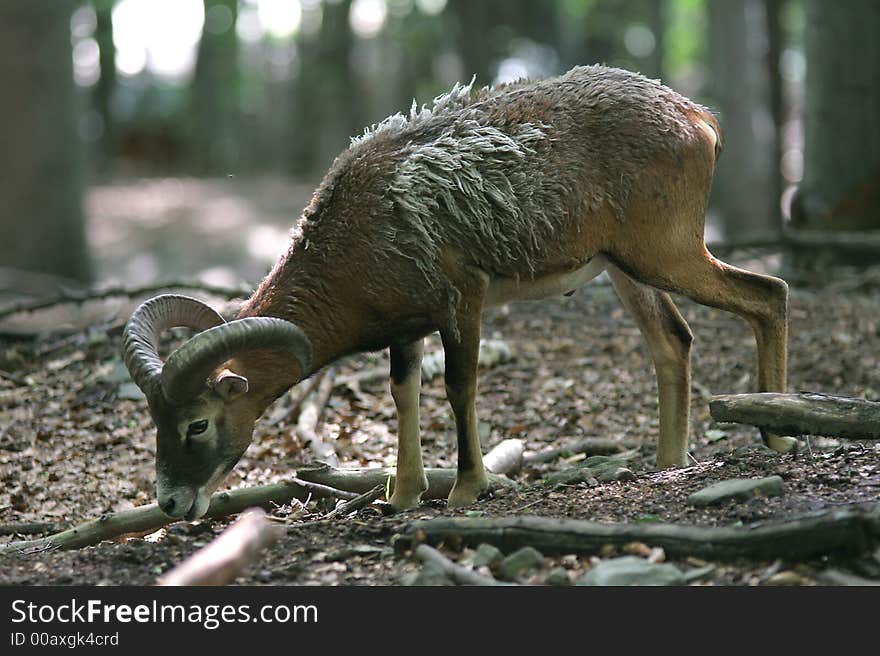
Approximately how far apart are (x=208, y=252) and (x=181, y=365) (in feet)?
59.4

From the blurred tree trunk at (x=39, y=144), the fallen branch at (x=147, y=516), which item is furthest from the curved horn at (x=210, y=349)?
the blurred tree trunk at (x=39, y=144)

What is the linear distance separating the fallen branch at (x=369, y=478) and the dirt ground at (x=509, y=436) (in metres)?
0.20

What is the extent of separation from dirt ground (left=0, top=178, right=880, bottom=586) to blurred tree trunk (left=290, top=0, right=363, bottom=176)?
21.7m

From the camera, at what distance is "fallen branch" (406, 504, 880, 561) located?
182 inches

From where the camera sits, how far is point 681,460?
23.8 feet

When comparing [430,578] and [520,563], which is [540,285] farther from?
[430,578]

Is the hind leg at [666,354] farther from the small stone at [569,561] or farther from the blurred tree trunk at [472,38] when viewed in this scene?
the blurred tree trunk at [472,38]

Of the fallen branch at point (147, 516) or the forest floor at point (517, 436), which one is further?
the fallen branch at point (147, 516)

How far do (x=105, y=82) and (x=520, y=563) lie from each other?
1446 inches

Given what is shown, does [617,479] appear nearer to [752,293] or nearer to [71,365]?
[752,293]

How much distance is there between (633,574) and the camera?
467cm

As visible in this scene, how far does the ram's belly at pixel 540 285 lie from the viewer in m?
6.94

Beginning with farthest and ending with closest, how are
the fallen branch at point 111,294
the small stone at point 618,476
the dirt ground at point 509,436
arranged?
the fallen branch at point 111,294
the small stone at point 618,476
the dirt ground at point 509,436
